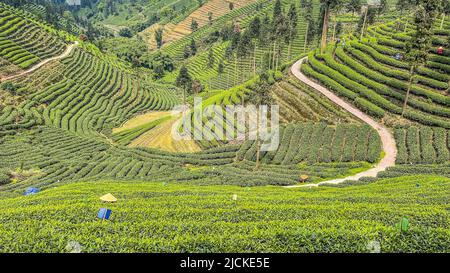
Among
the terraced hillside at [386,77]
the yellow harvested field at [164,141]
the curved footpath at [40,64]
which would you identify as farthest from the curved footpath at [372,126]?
the curved footpath at [40,64]

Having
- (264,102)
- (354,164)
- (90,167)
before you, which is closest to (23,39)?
(90,167)

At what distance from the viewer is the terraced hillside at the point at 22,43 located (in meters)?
97.6

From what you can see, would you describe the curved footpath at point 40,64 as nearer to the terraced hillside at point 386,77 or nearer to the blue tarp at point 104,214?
the terraced hillside at point 386,77

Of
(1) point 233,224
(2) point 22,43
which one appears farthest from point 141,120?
(1) point 233,224

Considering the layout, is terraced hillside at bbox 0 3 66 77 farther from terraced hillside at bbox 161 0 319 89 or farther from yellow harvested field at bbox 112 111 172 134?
terraced hillside at bbox 161 0 319 89

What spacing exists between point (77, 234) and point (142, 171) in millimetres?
35402

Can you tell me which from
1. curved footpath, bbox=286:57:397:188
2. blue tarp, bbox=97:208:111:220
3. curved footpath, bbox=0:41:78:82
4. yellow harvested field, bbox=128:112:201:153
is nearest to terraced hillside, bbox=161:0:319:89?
yellow harvested field, bbox=128:112:201:153

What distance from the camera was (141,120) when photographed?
10150 centimetres

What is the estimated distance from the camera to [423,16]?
52.5 metres

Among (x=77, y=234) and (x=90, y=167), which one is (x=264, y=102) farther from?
(x=77, y=234)

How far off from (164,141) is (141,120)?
107ft

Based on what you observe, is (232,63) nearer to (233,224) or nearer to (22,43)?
(22,43)

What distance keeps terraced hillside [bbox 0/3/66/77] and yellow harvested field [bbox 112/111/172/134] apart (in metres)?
36.7

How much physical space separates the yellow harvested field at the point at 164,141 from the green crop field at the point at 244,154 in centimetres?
46
